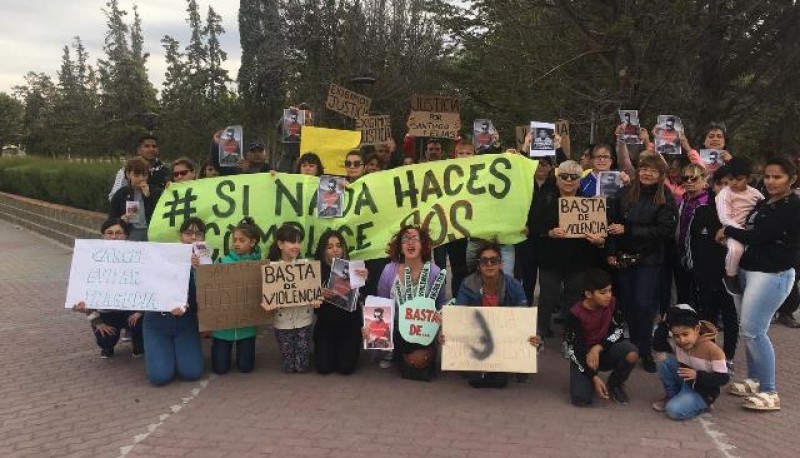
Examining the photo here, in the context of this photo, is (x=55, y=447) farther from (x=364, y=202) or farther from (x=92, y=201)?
Answer: (x=92, y=201)

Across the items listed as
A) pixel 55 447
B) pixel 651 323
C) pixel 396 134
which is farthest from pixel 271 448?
pixel 396 134

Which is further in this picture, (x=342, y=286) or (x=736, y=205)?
(x=342, y=286)

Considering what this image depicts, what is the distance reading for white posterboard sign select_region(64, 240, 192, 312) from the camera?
538 cm

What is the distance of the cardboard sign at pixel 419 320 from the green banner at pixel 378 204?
78cm

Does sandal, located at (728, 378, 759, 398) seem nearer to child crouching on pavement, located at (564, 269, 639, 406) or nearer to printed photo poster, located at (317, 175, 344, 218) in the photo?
child crouching on pavement, located at (564, 269, 639, 406)

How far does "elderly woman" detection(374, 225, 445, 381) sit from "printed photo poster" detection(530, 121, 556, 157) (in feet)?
5.05

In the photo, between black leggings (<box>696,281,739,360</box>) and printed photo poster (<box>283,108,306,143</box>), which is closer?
black leggings (<box>696,281,739,360</box>)

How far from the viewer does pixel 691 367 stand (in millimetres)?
4707

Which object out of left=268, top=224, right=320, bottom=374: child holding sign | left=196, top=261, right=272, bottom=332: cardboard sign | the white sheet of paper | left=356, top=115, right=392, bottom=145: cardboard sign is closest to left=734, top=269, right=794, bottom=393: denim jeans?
the white sheet of paper

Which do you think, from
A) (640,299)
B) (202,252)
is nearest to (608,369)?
(640,299)

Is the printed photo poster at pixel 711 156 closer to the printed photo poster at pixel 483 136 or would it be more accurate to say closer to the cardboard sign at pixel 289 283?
the printed photo poster at pixel 483 136

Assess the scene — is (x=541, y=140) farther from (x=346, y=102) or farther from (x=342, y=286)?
(x=346, y=102)

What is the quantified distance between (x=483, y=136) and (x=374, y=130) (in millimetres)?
1343

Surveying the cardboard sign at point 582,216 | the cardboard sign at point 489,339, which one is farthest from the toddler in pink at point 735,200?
the cardboard sign at point 489,339
